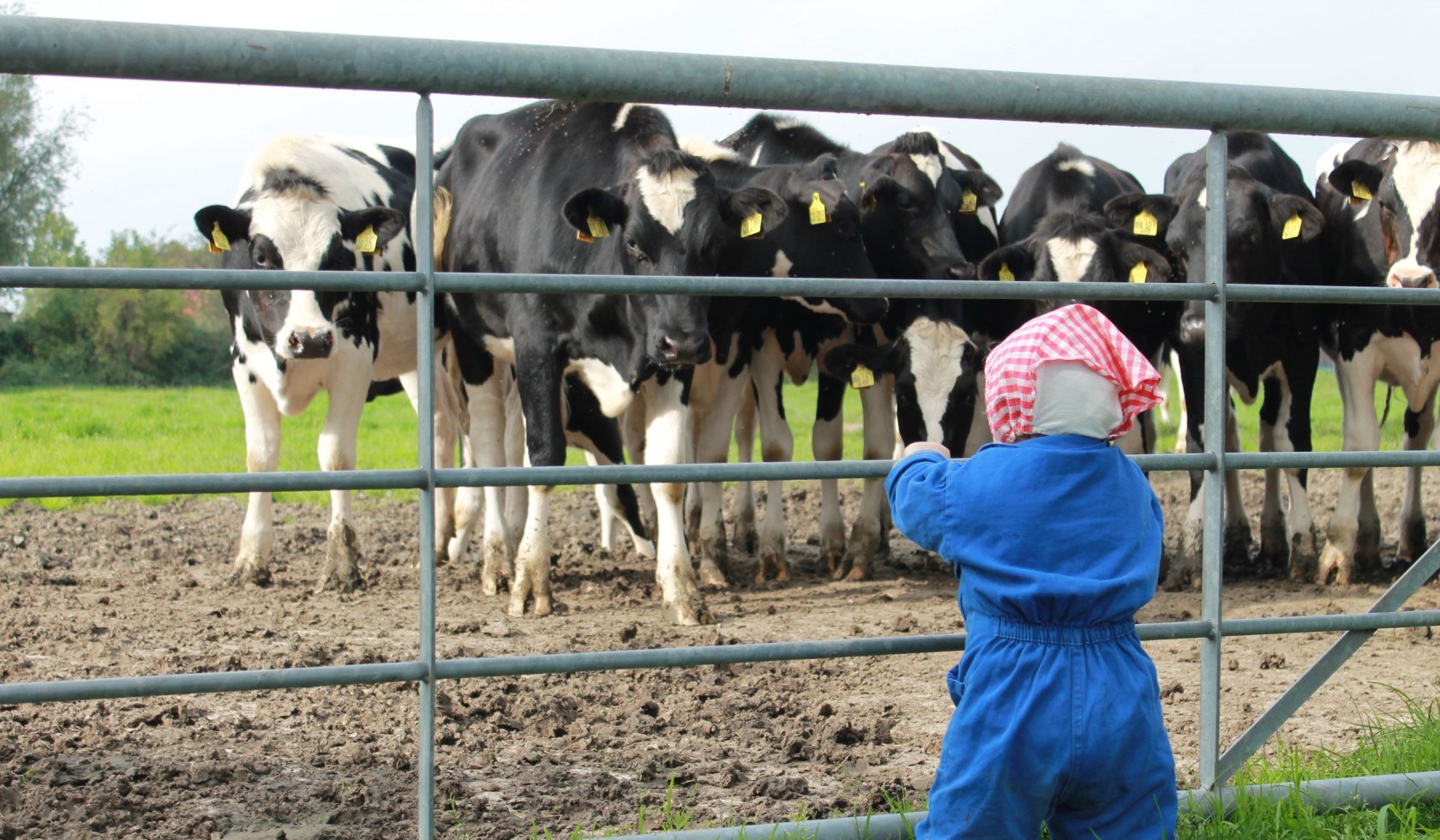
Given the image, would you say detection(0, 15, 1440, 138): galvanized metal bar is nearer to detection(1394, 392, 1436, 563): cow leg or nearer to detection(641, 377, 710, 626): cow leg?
detection(641, 377, 710, 626): cow leg

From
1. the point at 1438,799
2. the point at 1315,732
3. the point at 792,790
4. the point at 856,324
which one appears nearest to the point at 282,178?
the point at 856,324

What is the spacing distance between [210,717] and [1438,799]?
11.1ft

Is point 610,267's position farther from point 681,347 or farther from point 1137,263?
point 1137,263

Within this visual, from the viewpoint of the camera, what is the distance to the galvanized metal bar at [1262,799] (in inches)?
104

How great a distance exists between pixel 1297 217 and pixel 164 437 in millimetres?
12834

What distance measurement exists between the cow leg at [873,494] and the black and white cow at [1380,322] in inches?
90.2

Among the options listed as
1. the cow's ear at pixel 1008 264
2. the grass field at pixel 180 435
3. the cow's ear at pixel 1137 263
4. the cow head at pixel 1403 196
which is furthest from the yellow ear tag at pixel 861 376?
the grass field at pixel 180 435

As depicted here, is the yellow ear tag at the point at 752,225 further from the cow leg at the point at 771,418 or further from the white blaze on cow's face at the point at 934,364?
the cow leg at the point at 771,418

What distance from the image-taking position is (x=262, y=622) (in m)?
5.85

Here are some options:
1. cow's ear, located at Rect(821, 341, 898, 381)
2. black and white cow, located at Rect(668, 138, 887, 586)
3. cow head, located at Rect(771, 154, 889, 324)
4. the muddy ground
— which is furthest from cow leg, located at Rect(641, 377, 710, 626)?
cow head, located at Rect(771, 154, 889, 324)

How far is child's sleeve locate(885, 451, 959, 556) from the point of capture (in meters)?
2.39

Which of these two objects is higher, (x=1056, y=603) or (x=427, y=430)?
(x=427, y=430)

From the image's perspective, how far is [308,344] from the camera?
661cm

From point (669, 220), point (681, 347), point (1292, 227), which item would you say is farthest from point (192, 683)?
point (1292, 227)
